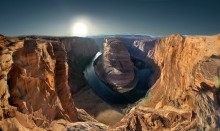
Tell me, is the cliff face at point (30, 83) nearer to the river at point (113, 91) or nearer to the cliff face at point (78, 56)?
the cliff face at point (78, 56)

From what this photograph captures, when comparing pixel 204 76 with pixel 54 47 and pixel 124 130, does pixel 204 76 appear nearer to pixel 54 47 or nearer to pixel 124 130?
pixel 124 130

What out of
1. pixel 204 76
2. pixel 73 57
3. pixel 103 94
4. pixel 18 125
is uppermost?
pixel 204 76

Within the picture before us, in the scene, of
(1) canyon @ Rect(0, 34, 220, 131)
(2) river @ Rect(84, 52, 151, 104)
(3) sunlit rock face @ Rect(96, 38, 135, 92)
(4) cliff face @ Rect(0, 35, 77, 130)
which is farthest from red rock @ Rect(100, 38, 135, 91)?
(4) cliff face @ Rect(0, 35, 77, 130)

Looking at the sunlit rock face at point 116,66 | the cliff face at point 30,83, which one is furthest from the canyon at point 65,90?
the sunlit rock face at point 116,66

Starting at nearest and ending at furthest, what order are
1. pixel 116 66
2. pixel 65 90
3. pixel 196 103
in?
pixel 196 103
pixel 65 90
pixel 116 66

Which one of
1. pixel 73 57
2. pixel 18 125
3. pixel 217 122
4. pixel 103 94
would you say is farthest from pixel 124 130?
pixel 73 57

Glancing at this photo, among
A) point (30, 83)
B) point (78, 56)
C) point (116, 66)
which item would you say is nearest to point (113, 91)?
point (116, 66)

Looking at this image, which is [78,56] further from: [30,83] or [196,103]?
[196,103]

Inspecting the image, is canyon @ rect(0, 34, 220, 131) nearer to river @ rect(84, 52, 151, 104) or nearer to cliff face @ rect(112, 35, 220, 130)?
cliff face @ rect(112, 35, 220, 130)

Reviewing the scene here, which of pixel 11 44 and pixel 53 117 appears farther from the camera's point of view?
pixel 53 117
